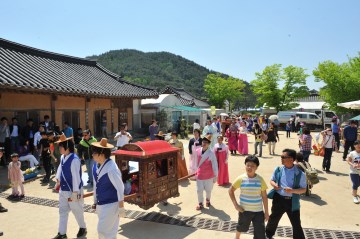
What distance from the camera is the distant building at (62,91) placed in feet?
39.5

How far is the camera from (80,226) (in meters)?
5.35

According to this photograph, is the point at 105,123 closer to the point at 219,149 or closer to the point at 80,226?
A: the point at 219,149

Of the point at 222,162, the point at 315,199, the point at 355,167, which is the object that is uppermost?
the point at 355,167

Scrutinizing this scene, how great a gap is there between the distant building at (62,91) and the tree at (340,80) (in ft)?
53.1

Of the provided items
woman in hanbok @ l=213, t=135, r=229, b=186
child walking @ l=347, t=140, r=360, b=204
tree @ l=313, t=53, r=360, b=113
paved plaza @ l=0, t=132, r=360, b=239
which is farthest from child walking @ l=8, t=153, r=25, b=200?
tree @ l=313, t=53, r=360, b=113

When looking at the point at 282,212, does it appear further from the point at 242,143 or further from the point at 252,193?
the point at 242,143

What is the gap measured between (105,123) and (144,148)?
12.6 metres

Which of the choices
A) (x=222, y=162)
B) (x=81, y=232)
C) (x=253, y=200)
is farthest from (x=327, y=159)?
(x=81, y=232)

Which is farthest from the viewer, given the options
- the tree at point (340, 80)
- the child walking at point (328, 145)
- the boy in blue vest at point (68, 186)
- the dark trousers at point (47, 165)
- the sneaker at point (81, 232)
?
the tree at point (340, 80)

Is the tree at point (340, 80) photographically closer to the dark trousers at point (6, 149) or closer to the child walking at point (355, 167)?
the child walking at point (355, 167)

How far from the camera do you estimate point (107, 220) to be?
4352mm

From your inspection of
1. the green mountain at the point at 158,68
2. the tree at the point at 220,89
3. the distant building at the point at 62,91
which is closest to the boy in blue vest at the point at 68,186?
the distant building at the point at 62,91

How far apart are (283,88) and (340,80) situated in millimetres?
10783

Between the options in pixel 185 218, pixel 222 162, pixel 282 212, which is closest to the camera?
pixel 282 212
